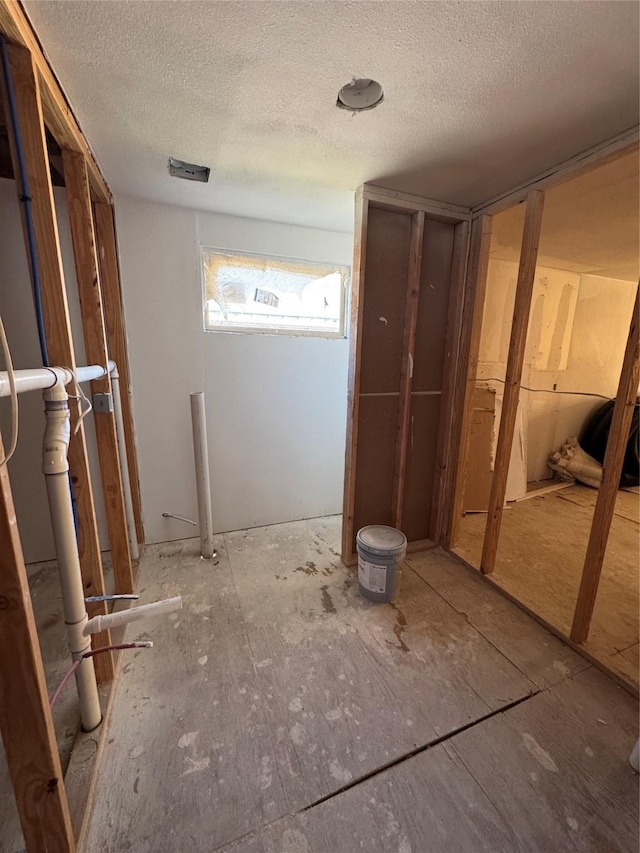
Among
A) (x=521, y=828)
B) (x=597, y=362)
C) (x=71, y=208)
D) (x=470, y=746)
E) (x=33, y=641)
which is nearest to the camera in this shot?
(x=33, y=641)

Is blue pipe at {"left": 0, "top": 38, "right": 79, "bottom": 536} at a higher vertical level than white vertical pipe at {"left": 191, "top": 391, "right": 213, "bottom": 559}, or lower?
higher

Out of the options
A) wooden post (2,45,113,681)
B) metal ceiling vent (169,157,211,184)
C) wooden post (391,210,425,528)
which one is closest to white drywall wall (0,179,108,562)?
metal ceiling vent (169,157,211,184)

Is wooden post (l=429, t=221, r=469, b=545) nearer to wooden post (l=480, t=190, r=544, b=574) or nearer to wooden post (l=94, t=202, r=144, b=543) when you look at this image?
wooden post (l=480, t=190, r=544, b=574)

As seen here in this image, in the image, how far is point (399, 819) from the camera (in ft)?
3.49

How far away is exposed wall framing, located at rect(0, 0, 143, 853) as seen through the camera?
75cm

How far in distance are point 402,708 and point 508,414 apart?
154cm

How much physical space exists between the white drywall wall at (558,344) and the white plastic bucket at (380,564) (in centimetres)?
217

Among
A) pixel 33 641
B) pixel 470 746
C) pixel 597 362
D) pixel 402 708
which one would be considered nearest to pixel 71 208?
pixel 33 641

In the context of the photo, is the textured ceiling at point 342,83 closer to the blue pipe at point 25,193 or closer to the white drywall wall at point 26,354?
the blue pipe at point 25,193

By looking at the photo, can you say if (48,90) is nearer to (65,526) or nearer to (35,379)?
(35,379)

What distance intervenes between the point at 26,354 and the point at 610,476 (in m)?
3.10

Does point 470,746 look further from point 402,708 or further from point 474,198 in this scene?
point 474,198

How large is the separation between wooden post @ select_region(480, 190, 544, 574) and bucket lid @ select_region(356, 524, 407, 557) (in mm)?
623

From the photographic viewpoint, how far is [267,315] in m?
2.54
